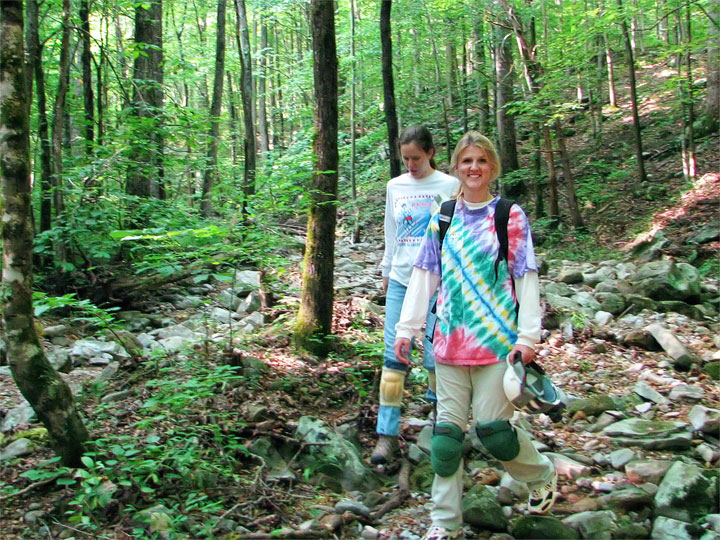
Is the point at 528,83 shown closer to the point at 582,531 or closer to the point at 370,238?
the point at 370,238

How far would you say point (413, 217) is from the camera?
4184mm

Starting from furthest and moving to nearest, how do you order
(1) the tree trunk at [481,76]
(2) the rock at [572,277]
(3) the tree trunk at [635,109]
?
(1) the tree trunk at [481,76] < (3) the tree trunk at [635,109] < (2) the rock at [572,277]

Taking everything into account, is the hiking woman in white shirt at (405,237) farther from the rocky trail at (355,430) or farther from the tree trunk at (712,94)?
the tree trunk at (712,94)

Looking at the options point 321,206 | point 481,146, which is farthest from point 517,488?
point 321,206

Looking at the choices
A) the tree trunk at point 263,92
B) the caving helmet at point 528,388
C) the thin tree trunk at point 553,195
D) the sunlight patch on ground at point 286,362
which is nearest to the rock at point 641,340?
the sunlight patch on ground at point 286,362

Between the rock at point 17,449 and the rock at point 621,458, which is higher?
the rock at point 17,449

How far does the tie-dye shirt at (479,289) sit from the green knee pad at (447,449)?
0.35 m

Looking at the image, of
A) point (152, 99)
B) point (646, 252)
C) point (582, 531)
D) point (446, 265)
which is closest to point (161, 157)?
point (152, 99)

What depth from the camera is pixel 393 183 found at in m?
4.36

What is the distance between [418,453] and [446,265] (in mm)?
1838

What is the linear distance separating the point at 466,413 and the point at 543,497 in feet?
2.18

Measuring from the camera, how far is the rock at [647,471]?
147 inches

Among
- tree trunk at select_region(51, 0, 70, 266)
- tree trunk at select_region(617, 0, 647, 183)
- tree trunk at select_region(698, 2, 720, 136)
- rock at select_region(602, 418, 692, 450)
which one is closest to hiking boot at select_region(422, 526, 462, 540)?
rock at select_region(602, 418, 692, 450)

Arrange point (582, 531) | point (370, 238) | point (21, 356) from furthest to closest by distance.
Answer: point (370, 238) → point (21, 356) → point (582, 531)
